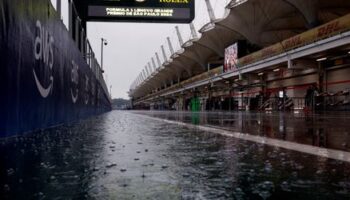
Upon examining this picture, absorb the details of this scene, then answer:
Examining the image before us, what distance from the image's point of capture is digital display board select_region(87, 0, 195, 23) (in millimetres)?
21891

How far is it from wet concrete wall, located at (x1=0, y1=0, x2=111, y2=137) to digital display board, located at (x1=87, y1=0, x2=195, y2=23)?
13156 millimetres

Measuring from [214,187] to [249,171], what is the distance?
0.62 m

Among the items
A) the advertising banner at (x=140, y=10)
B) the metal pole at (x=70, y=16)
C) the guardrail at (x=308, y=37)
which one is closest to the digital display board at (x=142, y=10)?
the advertising banner at (x=140, y=10)

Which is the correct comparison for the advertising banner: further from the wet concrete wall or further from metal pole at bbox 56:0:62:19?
the wet concrete wall

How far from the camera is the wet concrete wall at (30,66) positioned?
490 centimetres

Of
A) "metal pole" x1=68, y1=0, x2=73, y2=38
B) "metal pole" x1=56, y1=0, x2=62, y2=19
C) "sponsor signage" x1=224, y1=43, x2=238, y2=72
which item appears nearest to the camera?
"metal pole" x1=56, y1=0, x2=62, y2=19

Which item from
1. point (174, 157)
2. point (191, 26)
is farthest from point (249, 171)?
point (191, 26)

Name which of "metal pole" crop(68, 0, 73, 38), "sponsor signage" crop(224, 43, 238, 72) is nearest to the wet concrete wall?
"metal pole" crop(68, 0, 73, 38)

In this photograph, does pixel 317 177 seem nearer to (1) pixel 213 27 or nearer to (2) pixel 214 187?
(2) pixel 214 187

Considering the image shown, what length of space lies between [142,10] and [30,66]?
1668 cm

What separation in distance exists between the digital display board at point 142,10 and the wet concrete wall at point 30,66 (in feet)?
43.2

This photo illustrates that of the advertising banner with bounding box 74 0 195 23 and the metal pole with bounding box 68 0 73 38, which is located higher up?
the advertising banner with bounding box 74 0 195 23

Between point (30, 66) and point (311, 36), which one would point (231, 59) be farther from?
point (30, 66)

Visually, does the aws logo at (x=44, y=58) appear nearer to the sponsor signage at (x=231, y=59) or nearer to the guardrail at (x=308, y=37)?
the guardrail at (x=308, y=37)
